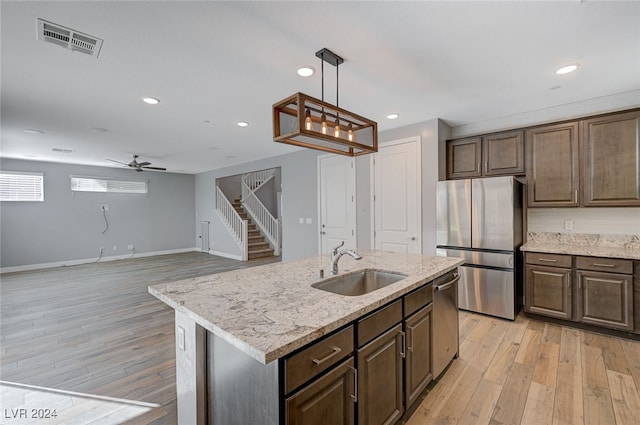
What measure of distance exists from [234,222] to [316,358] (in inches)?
286

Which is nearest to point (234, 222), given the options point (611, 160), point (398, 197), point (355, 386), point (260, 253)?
point (260, 253)

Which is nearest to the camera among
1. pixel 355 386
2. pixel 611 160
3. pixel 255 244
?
pixel 355 386

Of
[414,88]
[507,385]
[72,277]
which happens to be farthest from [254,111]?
[72,277]

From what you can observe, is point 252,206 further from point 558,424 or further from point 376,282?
point 558,424

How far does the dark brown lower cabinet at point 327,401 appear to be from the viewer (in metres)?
1.06

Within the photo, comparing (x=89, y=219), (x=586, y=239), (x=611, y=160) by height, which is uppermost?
(x=611, y=160)

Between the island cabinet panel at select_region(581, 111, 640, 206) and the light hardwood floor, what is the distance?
4.88 ft

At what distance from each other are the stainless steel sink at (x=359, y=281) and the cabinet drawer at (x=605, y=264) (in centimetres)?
239

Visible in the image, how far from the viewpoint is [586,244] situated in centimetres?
336

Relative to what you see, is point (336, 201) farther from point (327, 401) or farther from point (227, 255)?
point (227, 255)

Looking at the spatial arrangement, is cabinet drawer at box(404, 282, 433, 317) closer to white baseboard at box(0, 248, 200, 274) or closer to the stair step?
the stair step

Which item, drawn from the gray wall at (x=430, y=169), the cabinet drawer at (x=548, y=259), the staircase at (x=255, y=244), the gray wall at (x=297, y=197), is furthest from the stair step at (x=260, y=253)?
the cabinet drawer at (x=548, y=259)

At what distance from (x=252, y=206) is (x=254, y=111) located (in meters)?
5.74

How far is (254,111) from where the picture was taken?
3.49 metres
